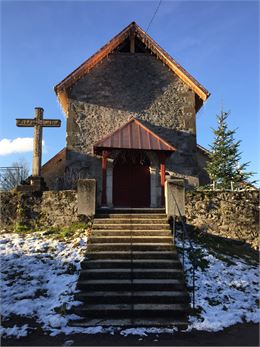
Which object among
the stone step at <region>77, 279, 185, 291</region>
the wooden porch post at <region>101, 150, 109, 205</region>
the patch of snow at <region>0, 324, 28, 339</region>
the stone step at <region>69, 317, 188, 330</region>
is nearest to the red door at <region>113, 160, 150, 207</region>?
the wooden porch post at <region>101, 150, 109, 205</region>

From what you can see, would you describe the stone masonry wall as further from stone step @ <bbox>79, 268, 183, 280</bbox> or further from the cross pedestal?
stone step @ <bbox>79, 268, 183, 280</bbox>

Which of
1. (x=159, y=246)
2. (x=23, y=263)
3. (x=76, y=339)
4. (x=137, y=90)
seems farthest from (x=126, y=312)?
(x=137, y=90)

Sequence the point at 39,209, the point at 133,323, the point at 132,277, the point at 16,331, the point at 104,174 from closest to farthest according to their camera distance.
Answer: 1. the point at 16,331
2. the point at 133,323
3. the point at 132,277
4. the point at 39,209
5. the point at 104,174

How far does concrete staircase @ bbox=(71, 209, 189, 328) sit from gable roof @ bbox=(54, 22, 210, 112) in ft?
21.4

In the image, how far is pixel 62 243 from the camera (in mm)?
9234

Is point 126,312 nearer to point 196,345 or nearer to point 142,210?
point 196,345

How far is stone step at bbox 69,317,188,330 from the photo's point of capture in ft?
20.3

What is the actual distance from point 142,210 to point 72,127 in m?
5.21

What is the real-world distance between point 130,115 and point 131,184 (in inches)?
111

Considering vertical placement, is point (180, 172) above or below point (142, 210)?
above

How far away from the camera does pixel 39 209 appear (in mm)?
10883

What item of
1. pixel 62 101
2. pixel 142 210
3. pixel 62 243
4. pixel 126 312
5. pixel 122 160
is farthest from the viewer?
pixel 62 101

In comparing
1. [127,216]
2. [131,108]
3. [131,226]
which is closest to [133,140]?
[131,108]

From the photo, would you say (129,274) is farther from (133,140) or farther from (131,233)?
(133,140)
